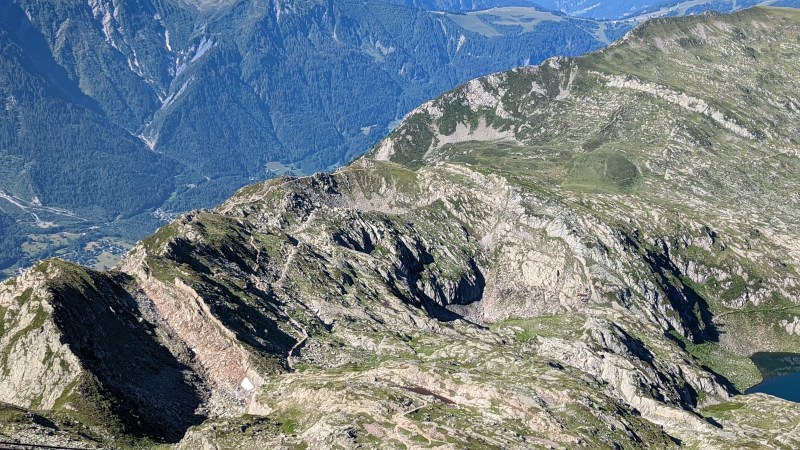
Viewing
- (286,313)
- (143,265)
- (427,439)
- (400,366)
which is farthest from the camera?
(286,313)

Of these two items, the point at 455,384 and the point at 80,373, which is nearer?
the point at 80,373

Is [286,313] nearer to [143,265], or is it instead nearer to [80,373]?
[143,265]

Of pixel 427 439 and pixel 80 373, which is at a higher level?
pixel 80 373

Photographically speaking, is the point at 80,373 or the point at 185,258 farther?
the point at 185,258

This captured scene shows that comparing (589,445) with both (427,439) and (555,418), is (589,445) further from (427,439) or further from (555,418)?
(427,439)

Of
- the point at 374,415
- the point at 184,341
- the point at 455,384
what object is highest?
the point at 184,341

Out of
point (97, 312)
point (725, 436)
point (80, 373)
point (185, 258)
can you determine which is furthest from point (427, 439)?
point (185, 258)

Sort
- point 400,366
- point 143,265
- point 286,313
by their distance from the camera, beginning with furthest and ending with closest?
point 286,313 → point 143,265 → point 400,366

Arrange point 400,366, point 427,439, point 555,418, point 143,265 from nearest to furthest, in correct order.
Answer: point 427,439 → point 555,418 → point 400,366 → point 143,265

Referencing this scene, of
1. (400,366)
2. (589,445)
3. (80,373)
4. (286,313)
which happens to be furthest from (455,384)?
(80,373)
